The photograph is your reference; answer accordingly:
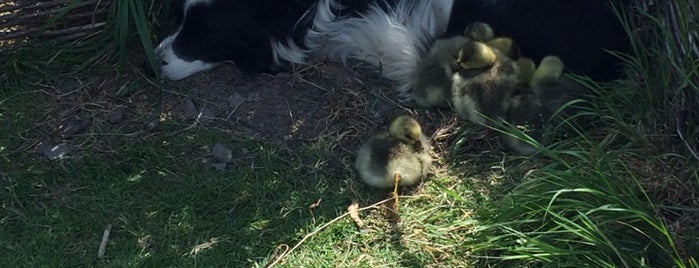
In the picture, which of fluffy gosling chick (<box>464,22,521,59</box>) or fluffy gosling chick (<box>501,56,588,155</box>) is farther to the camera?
fluffy gosling chick (<box>464,22,521,59</box>)

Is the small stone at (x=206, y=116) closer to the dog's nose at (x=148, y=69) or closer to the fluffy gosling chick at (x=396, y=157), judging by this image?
the dog's nose at (x=148, y=69)

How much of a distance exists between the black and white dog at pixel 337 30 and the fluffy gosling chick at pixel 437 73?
13 cm

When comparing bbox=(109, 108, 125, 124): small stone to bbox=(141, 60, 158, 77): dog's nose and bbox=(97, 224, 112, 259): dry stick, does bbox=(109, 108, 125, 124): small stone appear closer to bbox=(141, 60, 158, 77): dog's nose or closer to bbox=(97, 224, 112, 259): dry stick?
bbox=(141, 60, 158, 77): dog's nose

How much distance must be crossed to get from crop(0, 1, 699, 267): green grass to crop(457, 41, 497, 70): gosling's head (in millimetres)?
266

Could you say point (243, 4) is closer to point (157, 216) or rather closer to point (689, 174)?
point (157, 216)

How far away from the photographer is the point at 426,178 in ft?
11.7

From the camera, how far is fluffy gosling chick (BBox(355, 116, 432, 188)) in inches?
136

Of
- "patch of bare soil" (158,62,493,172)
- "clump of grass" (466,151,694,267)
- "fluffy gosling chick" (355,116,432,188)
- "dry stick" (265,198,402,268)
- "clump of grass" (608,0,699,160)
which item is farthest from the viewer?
"patch of bare soil" (158,62,493,172)

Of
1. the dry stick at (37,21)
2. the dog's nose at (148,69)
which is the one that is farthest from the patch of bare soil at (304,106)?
the dry stick at (37,21)

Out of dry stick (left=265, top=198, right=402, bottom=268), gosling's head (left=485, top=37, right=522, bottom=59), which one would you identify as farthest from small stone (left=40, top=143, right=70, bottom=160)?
gosling's head (left=485, top=37, right=522, bottom=59)

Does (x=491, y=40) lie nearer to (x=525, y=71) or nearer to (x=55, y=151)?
(x=525, y=71)

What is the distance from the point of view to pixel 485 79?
3.60 metres

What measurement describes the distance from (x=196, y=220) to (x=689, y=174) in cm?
166

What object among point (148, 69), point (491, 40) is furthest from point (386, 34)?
point (148, 69)
